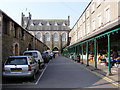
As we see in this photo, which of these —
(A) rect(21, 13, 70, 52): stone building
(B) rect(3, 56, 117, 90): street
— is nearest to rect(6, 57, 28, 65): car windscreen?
(B) rect(3, 56, 117, 90): street

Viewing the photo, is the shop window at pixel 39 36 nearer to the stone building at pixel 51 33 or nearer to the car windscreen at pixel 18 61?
the stone building at pixel 51 33

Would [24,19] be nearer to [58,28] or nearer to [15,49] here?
[58,28]

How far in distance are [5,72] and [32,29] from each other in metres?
70.5

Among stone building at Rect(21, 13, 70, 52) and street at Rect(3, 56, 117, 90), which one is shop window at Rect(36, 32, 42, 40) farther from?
street at Rect(3, 56, 117, 90)

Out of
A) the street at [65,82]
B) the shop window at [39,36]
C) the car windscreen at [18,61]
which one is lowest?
the street at [65,82]

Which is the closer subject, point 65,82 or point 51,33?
point 65,82

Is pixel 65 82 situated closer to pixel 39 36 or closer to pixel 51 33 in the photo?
pixel 39 36

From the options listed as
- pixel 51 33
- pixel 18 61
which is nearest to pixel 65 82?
pixel 18 61

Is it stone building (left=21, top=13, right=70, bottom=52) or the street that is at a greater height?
stone building (left=21, top=13, right=70, bottom=52)

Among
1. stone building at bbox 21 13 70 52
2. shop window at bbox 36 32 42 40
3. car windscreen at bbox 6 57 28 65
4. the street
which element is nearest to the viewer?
the street

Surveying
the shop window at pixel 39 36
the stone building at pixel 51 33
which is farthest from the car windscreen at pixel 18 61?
the shop window at pixel 39 36

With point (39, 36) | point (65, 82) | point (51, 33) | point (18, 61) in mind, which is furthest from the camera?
point (51, 33)

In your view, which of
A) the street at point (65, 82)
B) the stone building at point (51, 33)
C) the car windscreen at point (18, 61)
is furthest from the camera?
the stone building at point (51, 33)

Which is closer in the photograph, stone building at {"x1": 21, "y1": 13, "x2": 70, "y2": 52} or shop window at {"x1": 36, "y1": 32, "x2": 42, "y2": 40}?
shop window at {"x1": 36, "y1": 32, "x2": 42, "y2": 40}
